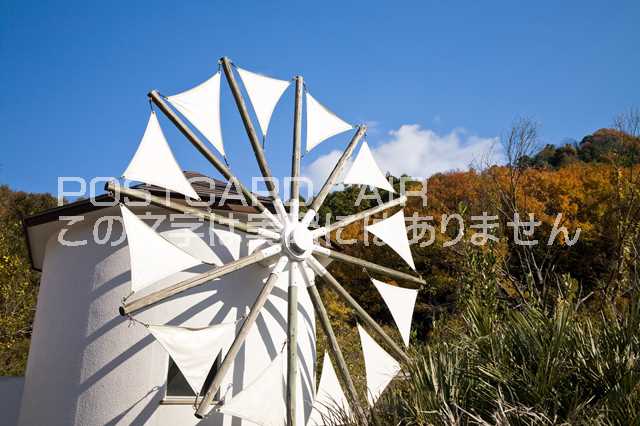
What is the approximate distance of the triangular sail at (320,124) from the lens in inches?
417

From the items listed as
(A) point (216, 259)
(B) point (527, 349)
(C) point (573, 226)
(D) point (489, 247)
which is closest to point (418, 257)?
(C) point (573, 226)

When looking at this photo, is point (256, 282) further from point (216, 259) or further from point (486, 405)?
point (486, 405)

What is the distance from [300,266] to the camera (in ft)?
30.1

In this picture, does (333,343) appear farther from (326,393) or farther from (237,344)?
(237,344)

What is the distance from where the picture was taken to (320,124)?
1080cm

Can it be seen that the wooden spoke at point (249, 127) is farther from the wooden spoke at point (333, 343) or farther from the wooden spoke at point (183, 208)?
the wooden spoke at point (333, 343)

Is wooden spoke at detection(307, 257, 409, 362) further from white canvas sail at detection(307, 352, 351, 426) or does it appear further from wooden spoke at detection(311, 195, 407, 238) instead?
white canvas sail at detection(307, 352, 351, 426)

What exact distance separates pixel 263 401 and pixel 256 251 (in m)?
2.52

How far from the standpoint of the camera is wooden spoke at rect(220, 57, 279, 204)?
9.44 meters

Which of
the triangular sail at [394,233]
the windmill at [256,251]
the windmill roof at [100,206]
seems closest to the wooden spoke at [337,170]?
the windmill at [256,251]

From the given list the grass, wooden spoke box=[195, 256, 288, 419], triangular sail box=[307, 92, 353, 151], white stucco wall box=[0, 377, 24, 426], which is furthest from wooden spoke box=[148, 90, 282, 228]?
white stucco wall box=[0, 377, 24, 426]

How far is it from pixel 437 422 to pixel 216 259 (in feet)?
16.7

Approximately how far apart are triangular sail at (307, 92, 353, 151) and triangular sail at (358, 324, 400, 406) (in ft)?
13.3

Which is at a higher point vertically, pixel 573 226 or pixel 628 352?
pixel 573 226
